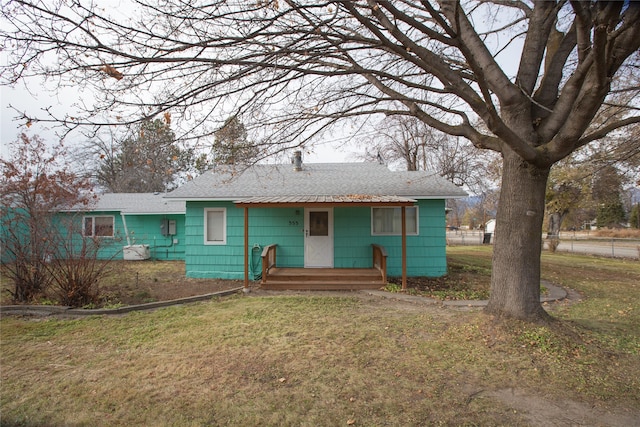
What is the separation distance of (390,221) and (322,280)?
298 centimetres

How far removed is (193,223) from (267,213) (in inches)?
93.7

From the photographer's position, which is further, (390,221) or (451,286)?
(390,221)

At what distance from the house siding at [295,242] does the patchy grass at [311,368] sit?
4.06 metres

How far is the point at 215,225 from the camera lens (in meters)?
10.5

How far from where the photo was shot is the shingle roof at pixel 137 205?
48.5 feet

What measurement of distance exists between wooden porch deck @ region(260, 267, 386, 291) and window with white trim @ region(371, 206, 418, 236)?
1463mm

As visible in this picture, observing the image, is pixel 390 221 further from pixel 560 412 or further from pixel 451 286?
pixel 560 412

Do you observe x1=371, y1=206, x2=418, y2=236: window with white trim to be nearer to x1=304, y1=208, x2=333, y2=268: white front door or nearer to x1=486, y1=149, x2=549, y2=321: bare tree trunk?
x1=304, y1=208, x2=333, y2=268: white front door

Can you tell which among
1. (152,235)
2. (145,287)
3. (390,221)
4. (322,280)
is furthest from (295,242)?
(152,235)

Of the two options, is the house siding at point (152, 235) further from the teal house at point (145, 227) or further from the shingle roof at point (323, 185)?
the shingle roof at point (323, 185)

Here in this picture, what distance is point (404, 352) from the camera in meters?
4.23

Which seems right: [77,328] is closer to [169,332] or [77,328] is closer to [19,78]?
[169,332]

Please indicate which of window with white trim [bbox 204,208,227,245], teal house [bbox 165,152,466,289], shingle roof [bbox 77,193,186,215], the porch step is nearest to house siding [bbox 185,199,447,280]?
teal house [bbox 165,152,466,289]

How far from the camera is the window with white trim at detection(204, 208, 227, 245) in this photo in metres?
10.4
